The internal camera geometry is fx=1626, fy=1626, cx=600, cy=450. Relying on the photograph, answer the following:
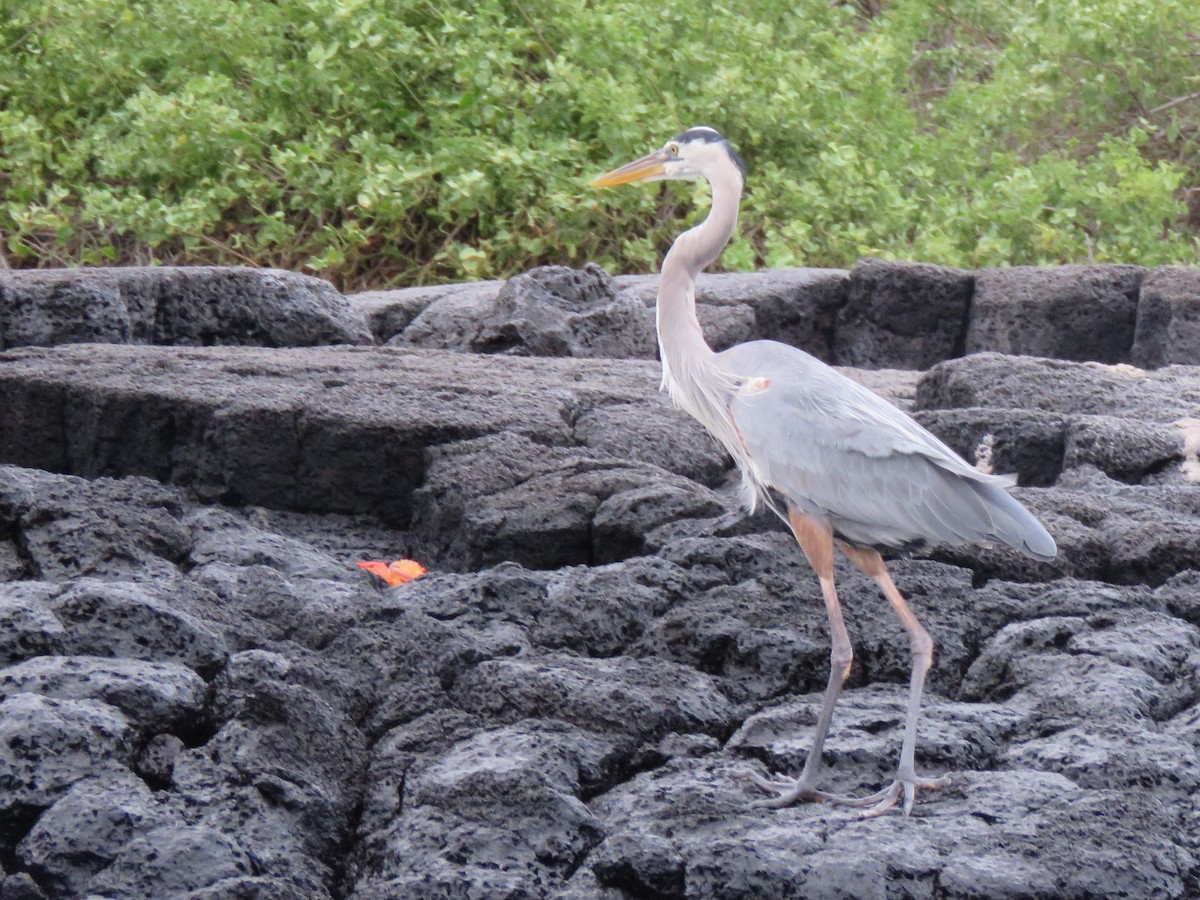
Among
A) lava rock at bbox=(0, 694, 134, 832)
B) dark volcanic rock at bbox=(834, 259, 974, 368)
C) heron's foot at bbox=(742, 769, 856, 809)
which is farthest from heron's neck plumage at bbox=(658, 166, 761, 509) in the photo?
dark volcanic rock at bbox=(834, 259, 974, 368)

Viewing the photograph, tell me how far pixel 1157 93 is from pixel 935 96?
2299mm

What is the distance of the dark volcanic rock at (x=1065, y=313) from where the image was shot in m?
6.25

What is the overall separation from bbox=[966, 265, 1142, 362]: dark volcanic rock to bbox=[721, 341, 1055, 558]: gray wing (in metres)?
3.42

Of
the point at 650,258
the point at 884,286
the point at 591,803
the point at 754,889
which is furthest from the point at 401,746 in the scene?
the point at 650,258

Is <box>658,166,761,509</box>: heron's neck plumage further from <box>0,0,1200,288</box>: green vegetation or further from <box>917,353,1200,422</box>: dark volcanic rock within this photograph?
<box>0,0,1200,288</box>: green vegetation

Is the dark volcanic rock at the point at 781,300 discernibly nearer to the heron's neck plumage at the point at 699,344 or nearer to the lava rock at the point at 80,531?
the heron's neck plumage at the point at 699,344

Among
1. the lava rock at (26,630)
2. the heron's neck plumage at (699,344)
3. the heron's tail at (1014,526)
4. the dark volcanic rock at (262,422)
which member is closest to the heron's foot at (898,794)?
the heron's tail at (1014,526)

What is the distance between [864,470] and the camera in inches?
115

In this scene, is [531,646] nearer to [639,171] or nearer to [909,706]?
[909,706]

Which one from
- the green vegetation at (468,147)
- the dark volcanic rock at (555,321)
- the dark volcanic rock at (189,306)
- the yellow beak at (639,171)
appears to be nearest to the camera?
the yellow beak at (639,171)

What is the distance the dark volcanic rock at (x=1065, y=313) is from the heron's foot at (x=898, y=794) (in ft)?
13.1

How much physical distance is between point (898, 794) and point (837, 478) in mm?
627

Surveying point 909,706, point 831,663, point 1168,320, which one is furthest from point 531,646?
point 1168,320

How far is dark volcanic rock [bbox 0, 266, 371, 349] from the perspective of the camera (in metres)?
5.46
